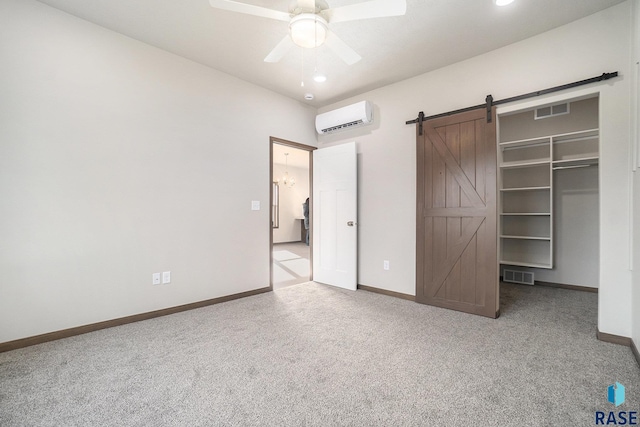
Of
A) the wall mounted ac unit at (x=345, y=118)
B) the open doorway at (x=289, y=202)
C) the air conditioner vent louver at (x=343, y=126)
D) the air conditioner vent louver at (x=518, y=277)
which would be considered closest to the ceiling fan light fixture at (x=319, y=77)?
the wall mounted ac unit at (x=345, y=118)

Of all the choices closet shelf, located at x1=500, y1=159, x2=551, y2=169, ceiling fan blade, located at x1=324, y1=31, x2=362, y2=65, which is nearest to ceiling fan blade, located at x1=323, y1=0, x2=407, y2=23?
ceiling fan blade, located at x1=324, y1=31, x2=362, y2=65

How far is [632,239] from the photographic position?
2213 millimetres

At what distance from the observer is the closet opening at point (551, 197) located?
385 cm

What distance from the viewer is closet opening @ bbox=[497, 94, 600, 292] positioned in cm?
385

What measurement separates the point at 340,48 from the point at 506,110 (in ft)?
6.17

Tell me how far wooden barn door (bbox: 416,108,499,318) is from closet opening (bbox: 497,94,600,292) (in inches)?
33.9

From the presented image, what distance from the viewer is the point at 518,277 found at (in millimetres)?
4375

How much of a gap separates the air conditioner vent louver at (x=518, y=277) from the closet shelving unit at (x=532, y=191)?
6.7 inches

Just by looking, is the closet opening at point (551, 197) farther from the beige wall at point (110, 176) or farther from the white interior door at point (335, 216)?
the beige wall at point (110, 176)

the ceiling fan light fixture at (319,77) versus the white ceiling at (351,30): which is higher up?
the white ceiling at (351,30)

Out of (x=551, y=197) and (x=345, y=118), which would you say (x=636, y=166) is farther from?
(x=345, y=118)

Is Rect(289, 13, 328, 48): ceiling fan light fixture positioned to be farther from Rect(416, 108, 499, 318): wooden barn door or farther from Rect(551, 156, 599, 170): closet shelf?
Rect(551, 156, 599, 170): closet shelf

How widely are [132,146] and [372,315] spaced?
296cm

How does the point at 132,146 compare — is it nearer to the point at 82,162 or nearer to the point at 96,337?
the point at 82,162
